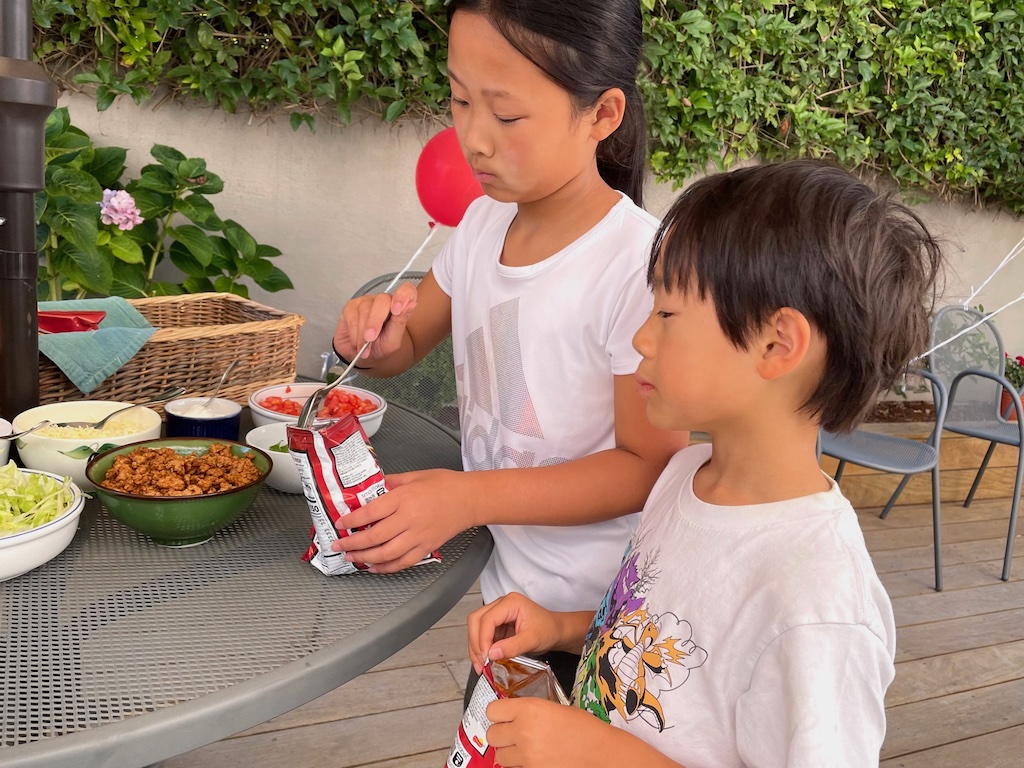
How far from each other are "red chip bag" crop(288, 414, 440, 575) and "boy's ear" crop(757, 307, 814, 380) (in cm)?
39

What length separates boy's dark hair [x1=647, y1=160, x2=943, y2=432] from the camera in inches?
29.2

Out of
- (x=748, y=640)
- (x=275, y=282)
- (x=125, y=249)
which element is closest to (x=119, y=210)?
(x=125, y=249)

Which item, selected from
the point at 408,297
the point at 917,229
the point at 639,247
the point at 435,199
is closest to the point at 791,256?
the point at 917,229

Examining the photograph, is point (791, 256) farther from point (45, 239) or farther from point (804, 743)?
point (45, 239)

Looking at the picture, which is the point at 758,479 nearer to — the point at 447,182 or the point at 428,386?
the point at 447,182

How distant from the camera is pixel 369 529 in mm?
845

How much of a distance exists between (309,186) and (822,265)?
2.57 metres

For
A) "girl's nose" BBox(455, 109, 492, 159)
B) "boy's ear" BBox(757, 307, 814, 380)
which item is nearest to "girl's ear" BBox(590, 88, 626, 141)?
"girl's nose" BBox(455, 109, 492, 159)

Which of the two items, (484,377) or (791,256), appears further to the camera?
(484,377)

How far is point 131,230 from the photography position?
268 centimetres

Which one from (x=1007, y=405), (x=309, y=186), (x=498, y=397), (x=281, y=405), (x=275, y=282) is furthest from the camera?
(x=1007, y=405)

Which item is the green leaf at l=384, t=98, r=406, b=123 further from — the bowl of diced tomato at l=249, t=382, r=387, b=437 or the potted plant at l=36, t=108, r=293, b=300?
the bowl of diced tomato at l=249, t=382, r=387, b=437

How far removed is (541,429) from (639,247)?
0.25 metres

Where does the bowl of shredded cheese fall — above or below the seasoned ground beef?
below
